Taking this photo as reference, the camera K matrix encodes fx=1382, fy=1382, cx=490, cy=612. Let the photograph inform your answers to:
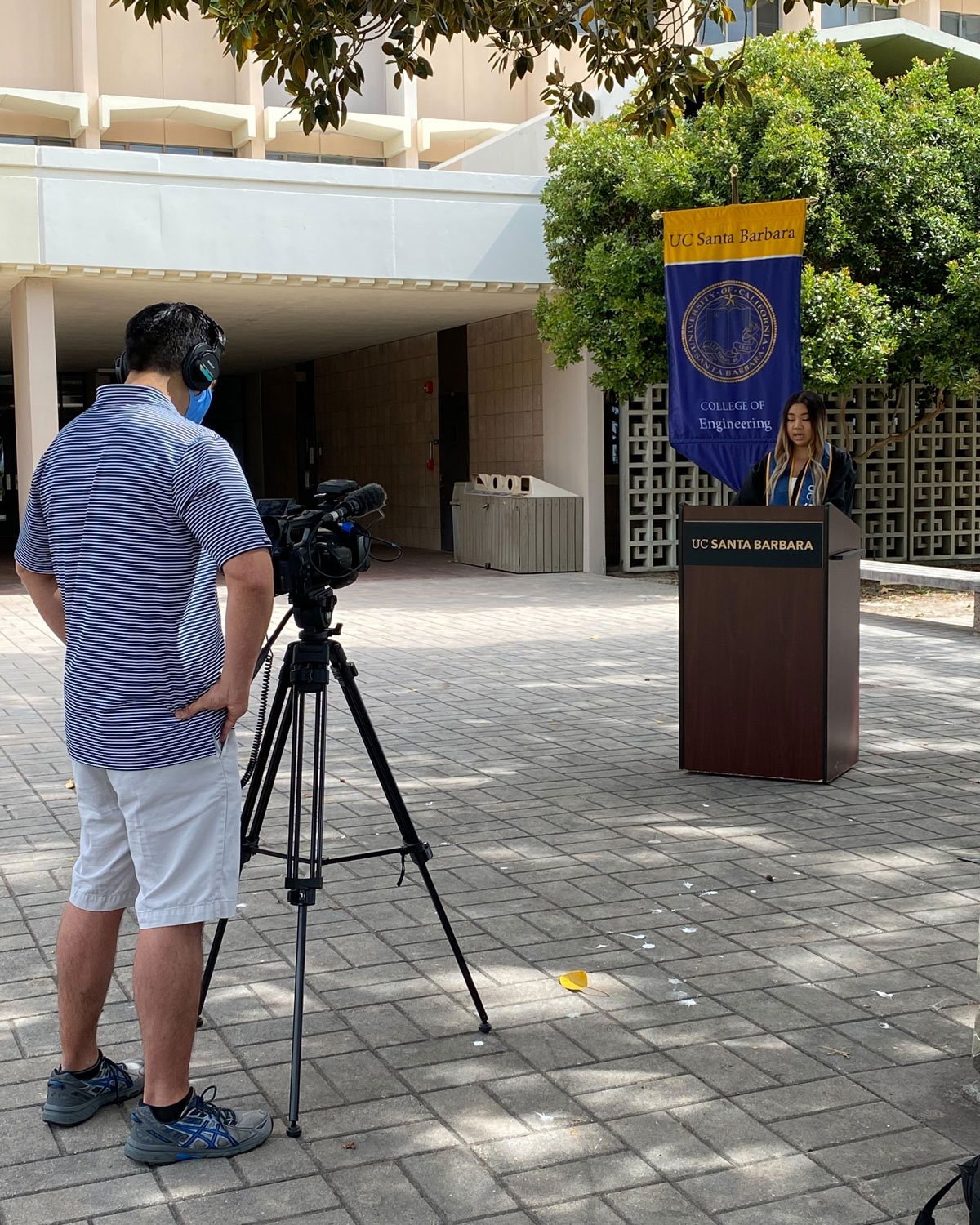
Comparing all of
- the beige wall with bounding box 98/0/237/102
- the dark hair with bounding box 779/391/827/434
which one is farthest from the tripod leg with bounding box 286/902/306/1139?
the beige wall with bounding box 98/0/237/102

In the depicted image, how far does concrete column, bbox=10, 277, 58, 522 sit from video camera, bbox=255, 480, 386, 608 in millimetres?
12881

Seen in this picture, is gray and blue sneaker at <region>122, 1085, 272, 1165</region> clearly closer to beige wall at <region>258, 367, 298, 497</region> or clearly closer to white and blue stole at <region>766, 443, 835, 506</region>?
white and blue stole at <region>766, 443, 835, 506</region>

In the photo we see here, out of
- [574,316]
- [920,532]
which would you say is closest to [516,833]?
A: [574,316]

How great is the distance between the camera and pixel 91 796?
3021 mm

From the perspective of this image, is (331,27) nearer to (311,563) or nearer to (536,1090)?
(311,563)

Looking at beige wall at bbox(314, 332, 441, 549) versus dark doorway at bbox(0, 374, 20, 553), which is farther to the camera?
dark doorway at bbox(0, 374, 20, 553)

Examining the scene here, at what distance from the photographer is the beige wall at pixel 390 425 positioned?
871 inches

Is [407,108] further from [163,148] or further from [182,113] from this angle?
[163,148]

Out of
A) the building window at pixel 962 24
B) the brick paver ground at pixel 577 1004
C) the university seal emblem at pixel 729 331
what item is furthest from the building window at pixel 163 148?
the brick paver ground at pixel 577 1004

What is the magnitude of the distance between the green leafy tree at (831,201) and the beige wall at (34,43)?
1638 centimetres

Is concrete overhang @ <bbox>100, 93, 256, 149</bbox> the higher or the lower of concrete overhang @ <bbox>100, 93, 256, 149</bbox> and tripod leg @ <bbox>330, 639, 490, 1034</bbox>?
the higher

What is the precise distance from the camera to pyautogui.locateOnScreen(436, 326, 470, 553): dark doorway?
2072cm

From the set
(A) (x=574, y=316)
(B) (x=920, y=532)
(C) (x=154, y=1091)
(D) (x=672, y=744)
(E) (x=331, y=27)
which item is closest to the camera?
(C) (x=154, y=1091)

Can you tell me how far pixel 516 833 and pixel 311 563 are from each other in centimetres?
258
